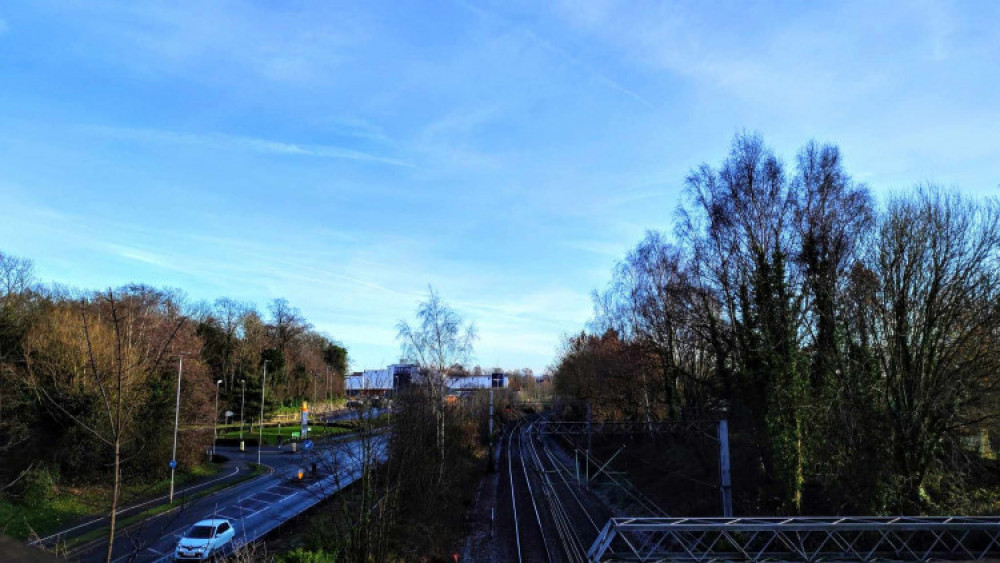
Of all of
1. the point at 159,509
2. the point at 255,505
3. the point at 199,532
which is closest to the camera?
A: the point at 199,532

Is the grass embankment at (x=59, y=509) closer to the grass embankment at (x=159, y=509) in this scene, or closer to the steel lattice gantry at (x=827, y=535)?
the grass embankment at (x=159, y=509)

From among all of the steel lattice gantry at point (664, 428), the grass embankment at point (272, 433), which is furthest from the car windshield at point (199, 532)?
the grass embankment at point (272, 433)

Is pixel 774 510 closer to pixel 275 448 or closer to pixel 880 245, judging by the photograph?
pixel 880 245

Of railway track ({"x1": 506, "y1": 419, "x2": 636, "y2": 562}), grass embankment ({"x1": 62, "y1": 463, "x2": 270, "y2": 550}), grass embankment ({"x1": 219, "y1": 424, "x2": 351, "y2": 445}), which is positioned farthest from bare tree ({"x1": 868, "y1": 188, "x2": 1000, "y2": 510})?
grass embankment ({"x1": 219, "y1": 424, "x2": 351, "y2": 445})

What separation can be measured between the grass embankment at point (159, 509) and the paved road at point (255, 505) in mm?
516

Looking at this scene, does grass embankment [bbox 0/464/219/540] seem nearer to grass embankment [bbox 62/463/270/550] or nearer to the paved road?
grass embankment [bbox 62/463/270/550]

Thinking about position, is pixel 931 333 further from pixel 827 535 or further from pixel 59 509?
pixel 59 509

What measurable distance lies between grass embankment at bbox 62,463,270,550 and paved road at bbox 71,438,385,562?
1.69ft

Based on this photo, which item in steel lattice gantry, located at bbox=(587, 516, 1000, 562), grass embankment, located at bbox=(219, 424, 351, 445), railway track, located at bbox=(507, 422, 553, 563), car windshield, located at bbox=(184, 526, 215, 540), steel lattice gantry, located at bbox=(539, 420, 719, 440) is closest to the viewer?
steel lattice gantry, located at bbox=(587, 516, 1000, 562)

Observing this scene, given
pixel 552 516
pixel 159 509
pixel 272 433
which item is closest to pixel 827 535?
pixel 552 516

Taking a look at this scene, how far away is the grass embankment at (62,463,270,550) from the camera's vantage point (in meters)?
24.2

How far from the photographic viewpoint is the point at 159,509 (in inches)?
1227

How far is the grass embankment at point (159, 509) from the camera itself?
2416 centimetres

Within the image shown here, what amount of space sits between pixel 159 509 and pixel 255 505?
15.3 feet
